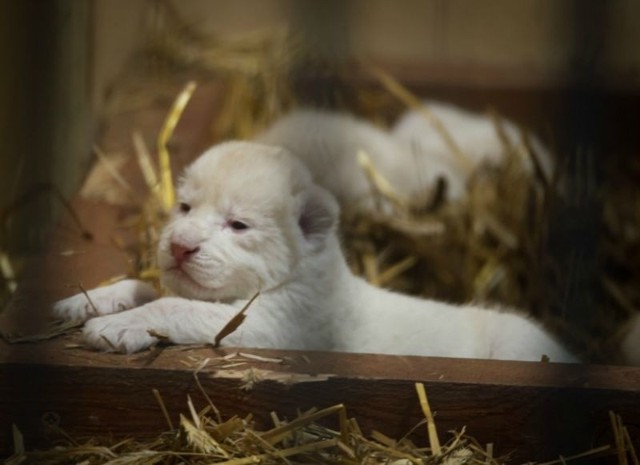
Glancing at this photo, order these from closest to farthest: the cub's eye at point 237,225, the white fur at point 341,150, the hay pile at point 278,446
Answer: the hay pile at point 278,446 → the cub's eye at point 237,225 → the white fur at point 341,150

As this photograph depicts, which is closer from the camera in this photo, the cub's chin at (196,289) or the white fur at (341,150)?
the cub's chin at (196,289)

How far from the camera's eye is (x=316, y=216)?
4.23 m

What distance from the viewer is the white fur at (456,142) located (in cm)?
650

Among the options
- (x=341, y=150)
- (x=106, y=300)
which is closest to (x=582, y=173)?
(x=106, y=300)

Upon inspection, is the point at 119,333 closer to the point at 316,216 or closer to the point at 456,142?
the point at 316,216

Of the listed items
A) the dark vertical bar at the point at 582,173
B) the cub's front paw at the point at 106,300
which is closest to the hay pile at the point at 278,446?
the cub's front paw at the point at 106,300

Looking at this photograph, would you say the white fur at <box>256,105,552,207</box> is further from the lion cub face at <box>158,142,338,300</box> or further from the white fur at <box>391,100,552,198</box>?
the lion cub face at <box>158,142,338,300</box>

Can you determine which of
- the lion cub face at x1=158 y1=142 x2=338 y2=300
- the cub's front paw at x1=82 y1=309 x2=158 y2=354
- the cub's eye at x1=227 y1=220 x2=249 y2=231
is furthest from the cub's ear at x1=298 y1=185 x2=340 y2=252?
the cub's front paw at x1=82 y1=309 x2=158 y2=354

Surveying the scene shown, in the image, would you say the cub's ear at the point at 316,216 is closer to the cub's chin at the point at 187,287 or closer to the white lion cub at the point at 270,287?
the white lion cub at the point at 270,287

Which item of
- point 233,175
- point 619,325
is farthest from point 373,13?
point 233,175

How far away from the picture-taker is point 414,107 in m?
7.07

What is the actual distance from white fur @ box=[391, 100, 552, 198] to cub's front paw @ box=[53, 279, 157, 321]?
99.2 inches

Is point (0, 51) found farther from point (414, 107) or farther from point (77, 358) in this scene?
point (414, 107)

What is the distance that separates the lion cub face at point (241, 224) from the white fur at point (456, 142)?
7.39ft
